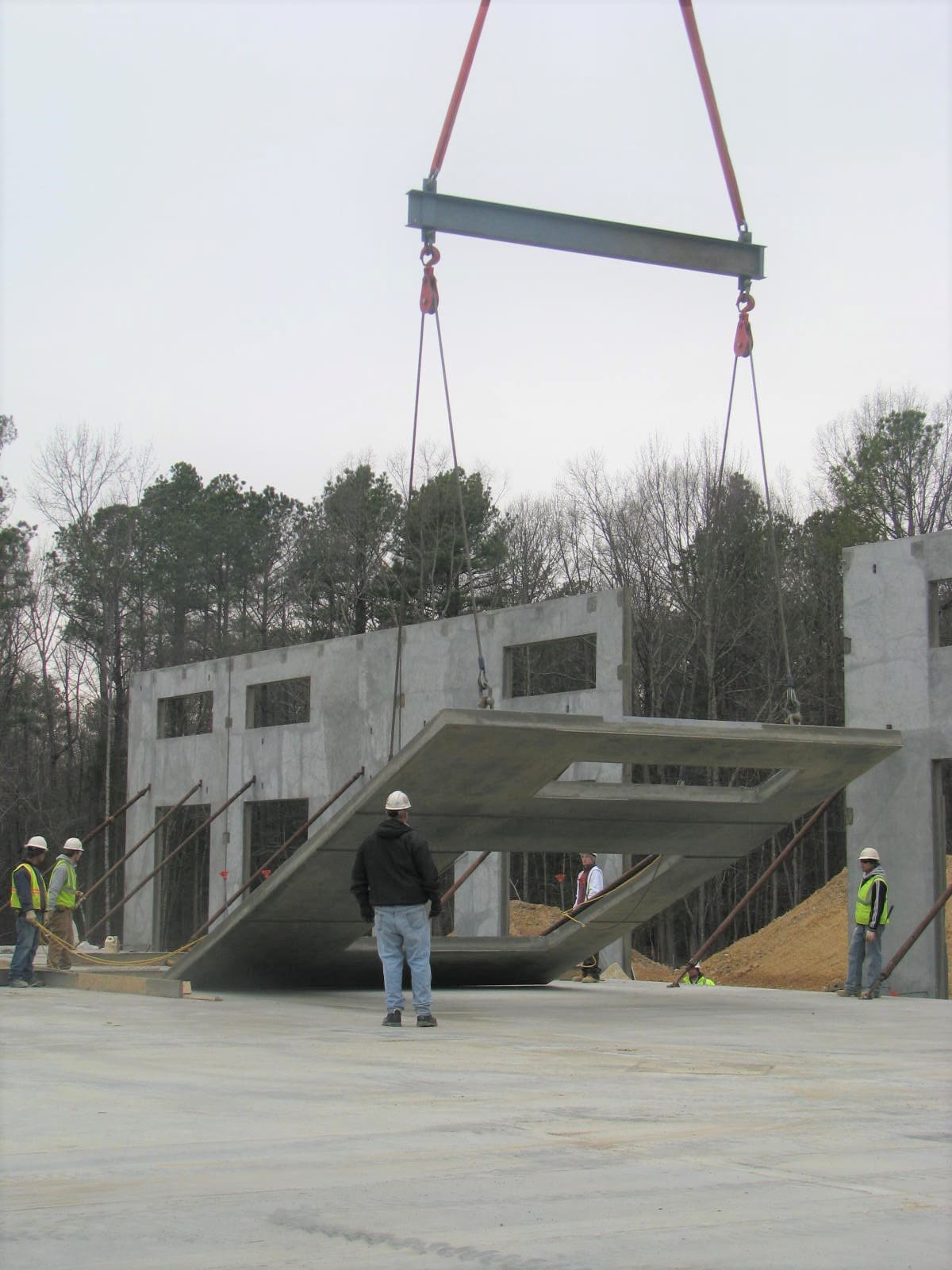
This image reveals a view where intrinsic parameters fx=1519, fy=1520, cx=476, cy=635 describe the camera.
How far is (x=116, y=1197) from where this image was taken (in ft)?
15.3

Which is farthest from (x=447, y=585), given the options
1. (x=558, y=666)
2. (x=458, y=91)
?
(x=458, y=91)

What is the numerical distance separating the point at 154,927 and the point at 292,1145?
76.8 feet

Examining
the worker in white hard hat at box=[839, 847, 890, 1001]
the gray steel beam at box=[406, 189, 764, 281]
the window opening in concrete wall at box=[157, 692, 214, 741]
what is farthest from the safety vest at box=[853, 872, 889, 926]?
the window opening in concrete wall at box=[157, 692, 214, 741]

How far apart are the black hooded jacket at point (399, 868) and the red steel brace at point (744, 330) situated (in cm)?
559

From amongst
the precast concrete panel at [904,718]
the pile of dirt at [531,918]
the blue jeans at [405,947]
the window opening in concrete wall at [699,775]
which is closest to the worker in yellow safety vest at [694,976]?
the precast concrete panel at [904,718]

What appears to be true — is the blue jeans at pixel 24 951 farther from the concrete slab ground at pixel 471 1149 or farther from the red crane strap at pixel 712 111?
the red crane strap at pixel 712 111

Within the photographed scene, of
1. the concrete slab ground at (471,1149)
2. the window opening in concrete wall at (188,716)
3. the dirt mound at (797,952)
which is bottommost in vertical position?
the dirt mound at (797,952)

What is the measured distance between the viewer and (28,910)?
15758 millimetres

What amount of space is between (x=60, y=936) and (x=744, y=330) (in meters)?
10.6

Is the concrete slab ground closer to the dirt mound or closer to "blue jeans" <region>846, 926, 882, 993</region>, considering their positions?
"blue jeans" <region>846, 926, 882, 993</region>

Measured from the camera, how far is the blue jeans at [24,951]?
15984 mm

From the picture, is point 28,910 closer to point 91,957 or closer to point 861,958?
point 91,957

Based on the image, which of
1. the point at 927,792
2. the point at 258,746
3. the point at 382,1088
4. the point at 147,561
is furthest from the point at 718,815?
the point at 147,561

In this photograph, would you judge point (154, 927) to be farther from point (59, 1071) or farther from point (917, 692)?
point (59, 1071)
